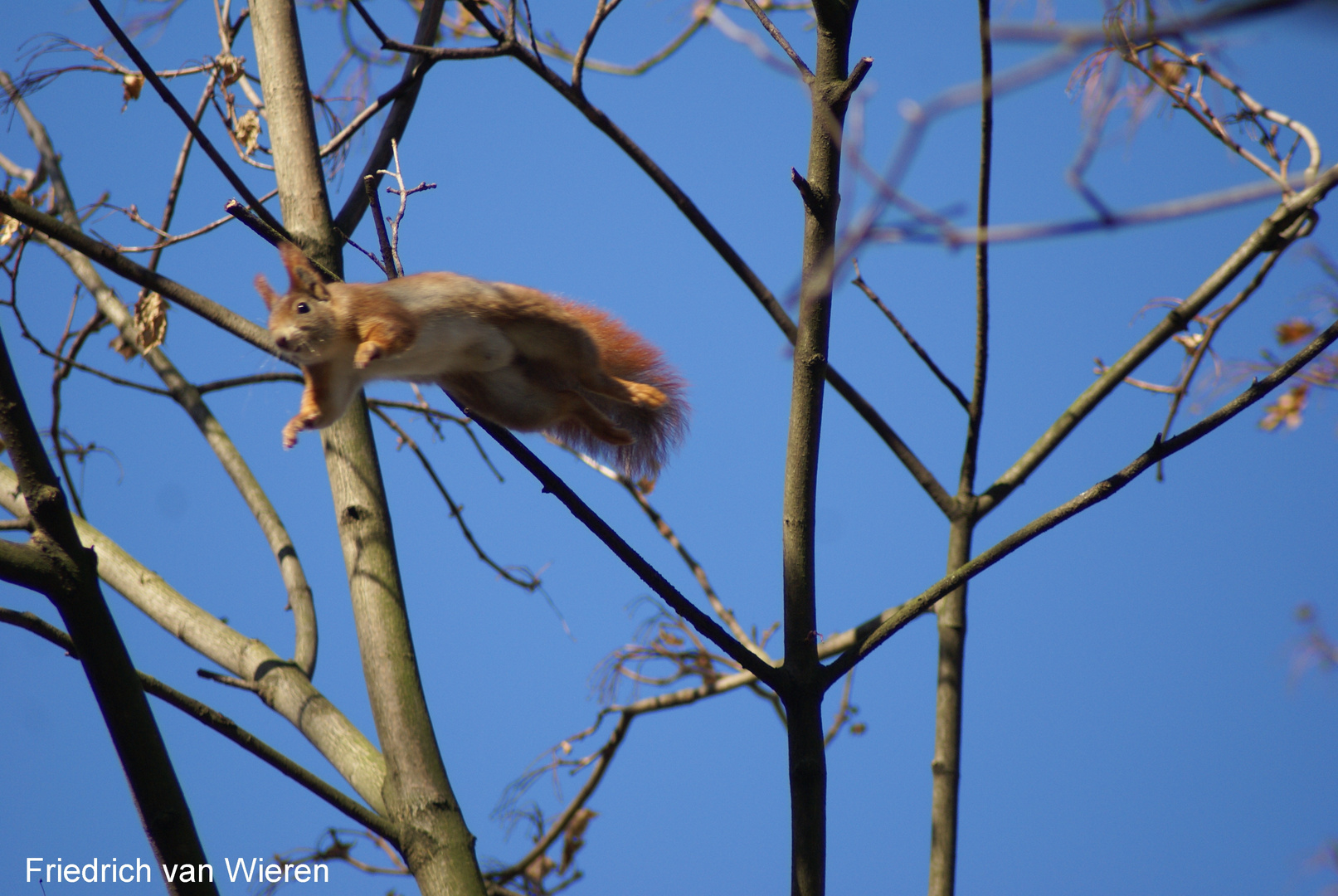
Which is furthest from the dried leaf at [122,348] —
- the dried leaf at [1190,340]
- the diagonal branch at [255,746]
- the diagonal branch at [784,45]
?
the dried leaf at [1190,340]

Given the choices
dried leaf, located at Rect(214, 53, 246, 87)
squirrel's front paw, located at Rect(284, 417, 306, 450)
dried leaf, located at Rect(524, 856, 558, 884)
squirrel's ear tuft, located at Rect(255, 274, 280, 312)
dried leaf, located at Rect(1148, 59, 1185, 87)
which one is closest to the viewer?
squirrel's front paw, located at Rect(284, 417, 306, 450)

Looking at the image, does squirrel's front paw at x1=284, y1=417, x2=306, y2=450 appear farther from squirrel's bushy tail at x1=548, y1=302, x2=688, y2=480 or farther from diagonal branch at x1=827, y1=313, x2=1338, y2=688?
diagonal branch at x1=827, y1=313, x2=1338, y2=688

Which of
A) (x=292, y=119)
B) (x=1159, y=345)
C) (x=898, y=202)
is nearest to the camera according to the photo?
(x=898, y=202)

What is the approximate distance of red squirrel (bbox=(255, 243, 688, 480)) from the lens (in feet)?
6.64

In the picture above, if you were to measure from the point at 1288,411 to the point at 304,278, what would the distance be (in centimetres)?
293

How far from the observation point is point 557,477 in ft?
5.16

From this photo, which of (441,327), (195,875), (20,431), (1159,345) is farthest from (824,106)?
(195,875)

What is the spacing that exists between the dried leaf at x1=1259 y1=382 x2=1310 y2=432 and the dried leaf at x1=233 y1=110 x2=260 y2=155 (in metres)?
3.04

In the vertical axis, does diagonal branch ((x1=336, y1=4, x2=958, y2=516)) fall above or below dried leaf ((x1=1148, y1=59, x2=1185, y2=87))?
below

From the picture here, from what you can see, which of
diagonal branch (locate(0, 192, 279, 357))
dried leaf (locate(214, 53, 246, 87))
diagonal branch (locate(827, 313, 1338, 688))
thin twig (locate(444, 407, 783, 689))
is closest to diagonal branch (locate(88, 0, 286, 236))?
diagonal branch (locate(0, 192, 279, 357))

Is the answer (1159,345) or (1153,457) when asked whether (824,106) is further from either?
(1159,345)

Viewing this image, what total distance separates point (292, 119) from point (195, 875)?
6.01 feet

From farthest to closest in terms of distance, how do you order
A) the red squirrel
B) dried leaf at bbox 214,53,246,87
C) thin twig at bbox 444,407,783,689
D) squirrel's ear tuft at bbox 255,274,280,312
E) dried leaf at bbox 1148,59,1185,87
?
dried leaf at bbox 214,53,246,87 < dried leaf at bbox 1148,59,1185,87 < squirrel's ear tuft at bbox 255,274,280,312 < the red squirrel < thin twig at bbox 444,407,783,689

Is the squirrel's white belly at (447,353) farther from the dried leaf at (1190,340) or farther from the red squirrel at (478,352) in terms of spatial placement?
the dried leaf at (1190,340)
